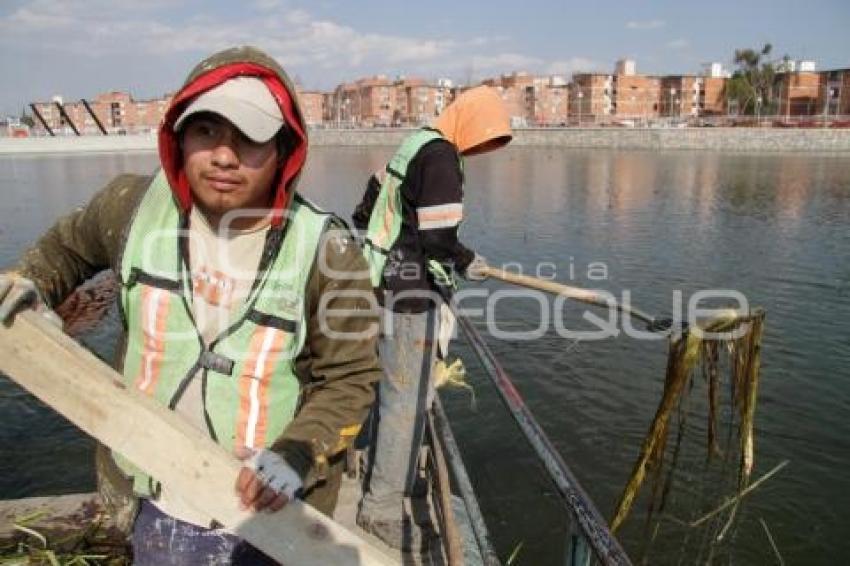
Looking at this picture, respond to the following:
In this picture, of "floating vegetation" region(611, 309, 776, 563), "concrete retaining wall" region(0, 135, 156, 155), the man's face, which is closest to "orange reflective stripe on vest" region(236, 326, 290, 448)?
the man's face

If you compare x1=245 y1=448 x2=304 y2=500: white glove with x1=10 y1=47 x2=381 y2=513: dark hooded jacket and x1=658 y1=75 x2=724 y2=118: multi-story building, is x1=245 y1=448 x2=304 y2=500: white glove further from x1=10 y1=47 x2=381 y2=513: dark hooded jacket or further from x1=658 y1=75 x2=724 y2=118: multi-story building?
x1=658 y1=75 x2=724 y2=118: multi-story building

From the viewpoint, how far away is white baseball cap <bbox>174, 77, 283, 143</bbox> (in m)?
1.69

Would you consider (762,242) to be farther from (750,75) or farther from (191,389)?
(750,75)

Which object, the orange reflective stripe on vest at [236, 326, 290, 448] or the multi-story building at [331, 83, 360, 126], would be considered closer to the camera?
the orange reflective stripe on vest at [236, 326, 290, 448]

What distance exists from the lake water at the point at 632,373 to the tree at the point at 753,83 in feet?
254

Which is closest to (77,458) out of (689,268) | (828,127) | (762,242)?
(689,268)

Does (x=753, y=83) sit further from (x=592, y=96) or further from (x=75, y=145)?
(x=75, y=145)

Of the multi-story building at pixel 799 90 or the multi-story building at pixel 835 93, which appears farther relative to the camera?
the multi-story building at pixel 799 90

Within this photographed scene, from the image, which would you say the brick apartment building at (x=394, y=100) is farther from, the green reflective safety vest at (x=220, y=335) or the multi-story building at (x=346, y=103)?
the green reflective safety vest at (x=220, y=335)

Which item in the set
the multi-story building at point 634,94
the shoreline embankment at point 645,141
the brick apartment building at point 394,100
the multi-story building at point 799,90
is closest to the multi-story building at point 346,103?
the brick apartment building at point 394,100

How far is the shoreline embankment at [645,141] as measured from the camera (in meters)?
65.1

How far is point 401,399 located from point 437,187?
50.8 inches

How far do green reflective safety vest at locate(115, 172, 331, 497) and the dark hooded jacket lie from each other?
0.16 ft

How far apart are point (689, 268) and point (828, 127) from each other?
6661 cm
